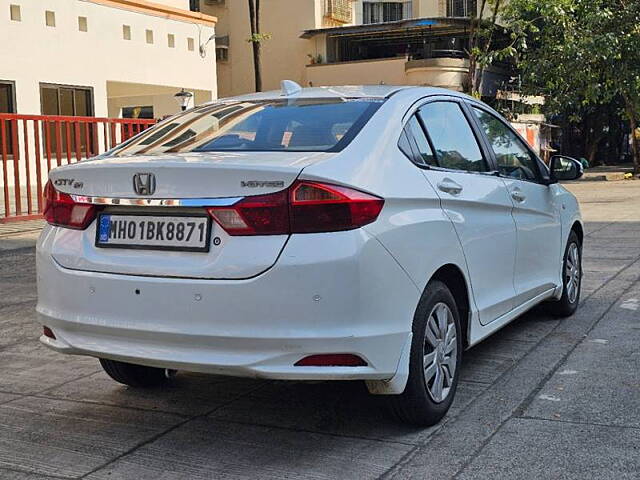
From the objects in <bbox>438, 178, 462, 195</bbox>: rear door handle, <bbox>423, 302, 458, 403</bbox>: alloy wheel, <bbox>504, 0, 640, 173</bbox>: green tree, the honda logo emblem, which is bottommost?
<bbox>423, 302, 458, 403</bbox>: alloy wheel

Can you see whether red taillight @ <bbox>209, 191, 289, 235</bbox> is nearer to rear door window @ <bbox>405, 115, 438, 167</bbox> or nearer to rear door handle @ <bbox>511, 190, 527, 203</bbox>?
rear door window @ <bbox>405, 115, 438, 167</bbox>

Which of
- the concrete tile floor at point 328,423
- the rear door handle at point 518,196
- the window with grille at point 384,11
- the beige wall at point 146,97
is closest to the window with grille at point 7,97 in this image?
the beige wall at point 146,97

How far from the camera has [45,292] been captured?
13.5 ft

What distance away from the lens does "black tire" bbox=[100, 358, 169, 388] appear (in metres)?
4.77

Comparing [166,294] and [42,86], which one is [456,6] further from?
[166,294]

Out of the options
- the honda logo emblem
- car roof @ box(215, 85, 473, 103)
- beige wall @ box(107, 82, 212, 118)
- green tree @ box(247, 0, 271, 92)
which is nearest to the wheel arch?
car roof @ box(215, 85, 473, 103)

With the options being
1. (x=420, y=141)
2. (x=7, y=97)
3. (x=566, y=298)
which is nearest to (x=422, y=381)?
(x=420, y=141)

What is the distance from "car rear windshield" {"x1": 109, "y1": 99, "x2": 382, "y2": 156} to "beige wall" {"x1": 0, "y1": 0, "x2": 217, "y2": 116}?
19.1 m

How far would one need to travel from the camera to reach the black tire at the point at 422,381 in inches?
155

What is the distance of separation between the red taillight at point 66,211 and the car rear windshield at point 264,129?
43 centimetres

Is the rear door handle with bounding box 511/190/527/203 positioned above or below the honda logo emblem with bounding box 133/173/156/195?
below

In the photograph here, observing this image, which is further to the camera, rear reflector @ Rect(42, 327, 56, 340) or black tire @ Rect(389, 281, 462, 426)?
rear reflector @ Rect(42, 327, 56, 340)

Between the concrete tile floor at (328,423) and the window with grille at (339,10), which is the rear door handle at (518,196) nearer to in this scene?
the concrete tile floor at (328,423)

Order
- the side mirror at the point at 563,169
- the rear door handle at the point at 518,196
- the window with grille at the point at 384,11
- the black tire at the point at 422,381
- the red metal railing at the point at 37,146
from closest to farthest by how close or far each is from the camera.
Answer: the black tire at the point at 422,381 → the rear door handle at the point at 518,196 → the side mirror at the point at 563,169 → the red metal railing at the point at 37,146 → the window with grille at the point at 384,11
